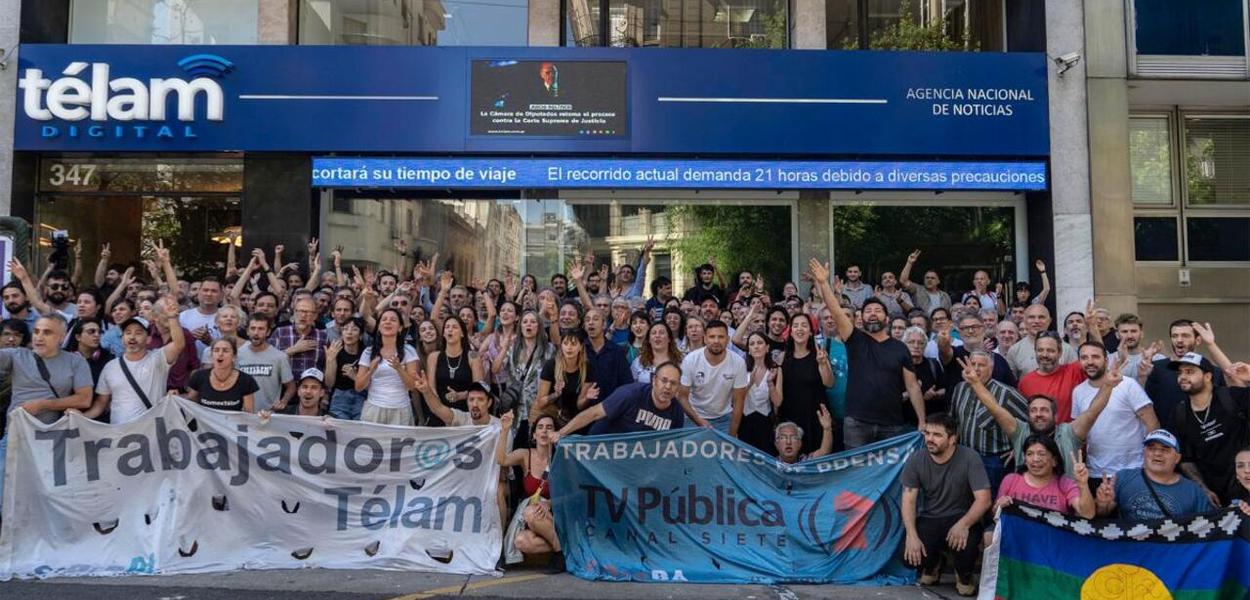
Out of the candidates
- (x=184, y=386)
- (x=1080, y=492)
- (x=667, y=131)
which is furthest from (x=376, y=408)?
(x=667, y=131)

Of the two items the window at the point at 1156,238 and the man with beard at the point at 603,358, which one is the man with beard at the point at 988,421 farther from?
the window at the point at 1156,238

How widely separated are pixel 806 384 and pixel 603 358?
184 centimetres

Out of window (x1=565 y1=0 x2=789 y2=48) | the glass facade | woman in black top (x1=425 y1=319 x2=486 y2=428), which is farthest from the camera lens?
window (x1=565 y1=0 x2=789 y2=48)

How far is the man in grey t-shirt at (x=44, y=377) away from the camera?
22.7 ft

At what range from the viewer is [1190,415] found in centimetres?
636

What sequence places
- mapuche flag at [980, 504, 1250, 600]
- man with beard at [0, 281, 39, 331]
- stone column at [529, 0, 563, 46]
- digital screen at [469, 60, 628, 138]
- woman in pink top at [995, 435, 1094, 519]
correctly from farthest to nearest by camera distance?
stone column at [529, 0, 563, 46], digital screen at [469, 60, 628, 138], man with beard at [0, 281, 39, 331], woman in pink top at [995, 435, 1094, 519], mapuche flag at [980, 504, 1250, 600]

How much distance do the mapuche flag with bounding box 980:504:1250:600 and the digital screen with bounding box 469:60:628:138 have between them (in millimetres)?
9271

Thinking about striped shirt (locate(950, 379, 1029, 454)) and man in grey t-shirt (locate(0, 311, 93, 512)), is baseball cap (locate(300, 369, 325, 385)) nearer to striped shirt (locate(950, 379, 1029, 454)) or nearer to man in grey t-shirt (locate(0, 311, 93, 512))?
man in grey t-shirt (locate(0, 311, 93, 512))

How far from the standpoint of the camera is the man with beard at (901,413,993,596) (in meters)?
6.25

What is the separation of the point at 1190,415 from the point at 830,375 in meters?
2.71

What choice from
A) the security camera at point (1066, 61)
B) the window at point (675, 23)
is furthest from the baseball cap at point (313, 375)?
the security camera at point (1066, 61)

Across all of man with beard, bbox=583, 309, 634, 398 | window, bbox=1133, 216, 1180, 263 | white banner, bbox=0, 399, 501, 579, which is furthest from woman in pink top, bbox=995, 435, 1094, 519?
window, bbox=1133, 216, 1180, 263

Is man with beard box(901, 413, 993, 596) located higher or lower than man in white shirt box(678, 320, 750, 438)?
lower

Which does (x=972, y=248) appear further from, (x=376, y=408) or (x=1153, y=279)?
(x=376, y=408)
